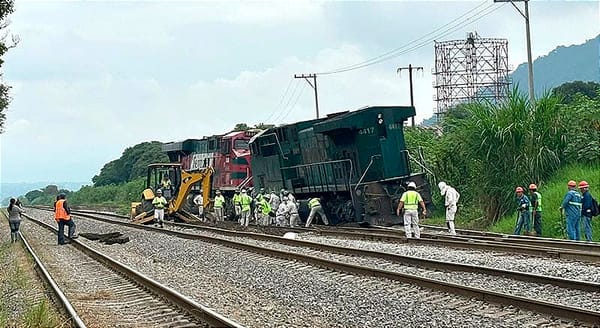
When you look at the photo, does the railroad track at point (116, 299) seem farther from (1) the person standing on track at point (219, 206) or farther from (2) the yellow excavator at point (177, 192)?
(2) the yellow excavator at point (177, 192)

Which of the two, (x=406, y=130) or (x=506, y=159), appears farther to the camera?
(x=406, y=130)

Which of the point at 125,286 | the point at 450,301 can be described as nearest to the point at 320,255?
the point at 125,286

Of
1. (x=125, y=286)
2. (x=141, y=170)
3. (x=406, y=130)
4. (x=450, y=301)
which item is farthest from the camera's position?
(x=141, y=170)

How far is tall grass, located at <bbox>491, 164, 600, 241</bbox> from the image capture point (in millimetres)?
19250

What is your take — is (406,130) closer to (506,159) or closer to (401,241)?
(506,159)

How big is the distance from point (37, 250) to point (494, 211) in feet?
43.9

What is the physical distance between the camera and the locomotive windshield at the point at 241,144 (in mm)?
35938

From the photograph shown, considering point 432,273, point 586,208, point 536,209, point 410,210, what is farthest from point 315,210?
point 432,273

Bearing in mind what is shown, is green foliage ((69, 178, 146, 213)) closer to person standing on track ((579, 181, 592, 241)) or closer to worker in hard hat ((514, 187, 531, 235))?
worker in hard hat ((514, 187, 531, 235))

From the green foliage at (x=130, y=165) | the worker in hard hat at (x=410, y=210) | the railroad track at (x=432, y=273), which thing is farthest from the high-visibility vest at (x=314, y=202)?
the green foliage at (x=130, y=165)

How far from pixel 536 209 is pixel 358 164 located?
685 centimetres

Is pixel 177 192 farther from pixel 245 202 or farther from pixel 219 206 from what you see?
pixel 245 202

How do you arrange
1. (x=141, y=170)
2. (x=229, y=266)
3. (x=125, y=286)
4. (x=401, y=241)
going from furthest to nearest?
(x=141, y=170) < (x=401, y=241) < (x=229, y=266) < (x=125, y=286)

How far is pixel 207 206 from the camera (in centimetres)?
3488
